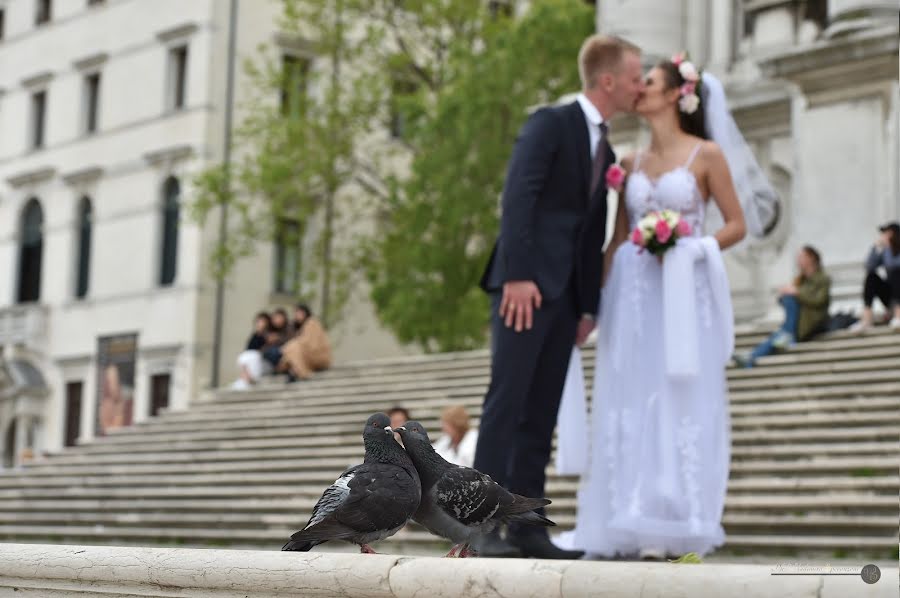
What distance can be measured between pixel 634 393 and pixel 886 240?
745 cm

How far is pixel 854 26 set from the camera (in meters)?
17.0

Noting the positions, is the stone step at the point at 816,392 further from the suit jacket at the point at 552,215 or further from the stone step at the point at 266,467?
the suit jacket at the point at 552,215

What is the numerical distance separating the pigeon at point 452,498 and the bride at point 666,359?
3.17 m

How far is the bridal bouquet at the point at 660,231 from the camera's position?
790cm

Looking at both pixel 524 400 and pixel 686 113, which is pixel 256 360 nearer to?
pixel 686 113

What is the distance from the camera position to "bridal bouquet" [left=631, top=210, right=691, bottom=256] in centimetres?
790

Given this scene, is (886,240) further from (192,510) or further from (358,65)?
(358,65)

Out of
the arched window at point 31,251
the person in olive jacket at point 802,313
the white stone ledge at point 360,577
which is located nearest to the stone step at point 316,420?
the person in olive jacket at point 802,313

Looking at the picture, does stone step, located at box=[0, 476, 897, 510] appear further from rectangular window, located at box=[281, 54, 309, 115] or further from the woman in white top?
rectangular window, located at box=[281, 54, 309, 115]

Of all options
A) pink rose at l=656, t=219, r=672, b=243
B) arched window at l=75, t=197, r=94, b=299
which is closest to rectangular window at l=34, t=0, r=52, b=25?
arched window at l=75, t=197, r=94, b=299

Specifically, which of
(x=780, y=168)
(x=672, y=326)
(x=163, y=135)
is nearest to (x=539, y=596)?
(x=672, y=326)

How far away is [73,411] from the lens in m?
37.0

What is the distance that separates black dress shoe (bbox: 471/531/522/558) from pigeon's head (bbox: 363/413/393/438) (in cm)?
251

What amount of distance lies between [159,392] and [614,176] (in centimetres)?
2814
